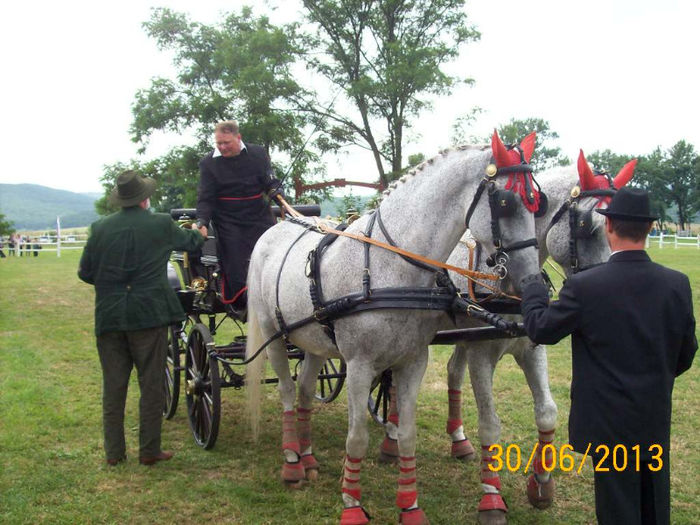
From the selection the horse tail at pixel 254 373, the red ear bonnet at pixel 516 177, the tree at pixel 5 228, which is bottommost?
the horse tail at pixel 254 373

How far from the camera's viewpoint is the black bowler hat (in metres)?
2.44

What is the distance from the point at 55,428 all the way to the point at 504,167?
189 inches

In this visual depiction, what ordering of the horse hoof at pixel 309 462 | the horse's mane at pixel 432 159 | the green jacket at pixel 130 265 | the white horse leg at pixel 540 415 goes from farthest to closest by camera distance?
1. the horse hoof at pixel 309 462
2. the green jacket at pixel 130 265
3. the white horse leg at pixel 540 415
4. the horse's mane at pixel 432 159

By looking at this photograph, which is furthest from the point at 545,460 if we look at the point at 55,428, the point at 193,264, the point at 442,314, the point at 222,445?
the point at 55,428

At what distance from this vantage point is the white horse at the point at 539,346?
355 centimetres

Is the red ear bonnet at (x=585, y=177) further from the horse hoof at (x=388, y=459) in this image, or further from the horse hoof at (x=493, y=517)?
the horse hoof at (x=388, y=459)

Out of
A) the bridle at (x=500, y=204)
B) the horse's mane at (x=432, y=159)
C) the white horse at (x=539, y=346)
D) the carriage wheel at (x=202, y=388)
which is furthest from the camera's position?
the carriage wheel at (x=202, y=388)

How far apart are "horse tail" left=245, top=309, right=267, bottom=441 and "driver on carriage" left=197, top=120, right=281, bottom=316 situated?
0.48 meters

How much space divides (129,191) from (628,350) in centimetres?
373

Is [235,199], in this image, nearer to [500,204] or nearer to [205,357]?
[205,357]

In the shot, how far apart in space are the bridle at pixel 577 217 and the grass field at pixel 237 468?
68.2 inches

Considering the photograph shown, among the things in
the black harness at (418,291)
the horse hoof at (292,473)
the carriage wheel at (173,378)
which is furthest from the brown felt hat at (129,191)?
the horse hoof at (292,473)

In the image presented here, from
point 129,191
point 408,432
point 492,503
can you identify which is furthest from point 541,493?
point 129,191

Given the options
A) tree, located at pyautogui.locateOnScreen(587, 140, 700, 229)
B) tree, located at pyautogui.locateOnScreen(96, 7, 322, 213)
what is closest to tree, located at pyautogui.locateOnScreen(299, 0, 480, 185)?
tree, located at pyautogui.locateOnScreen(96, 7, 322, 213)
